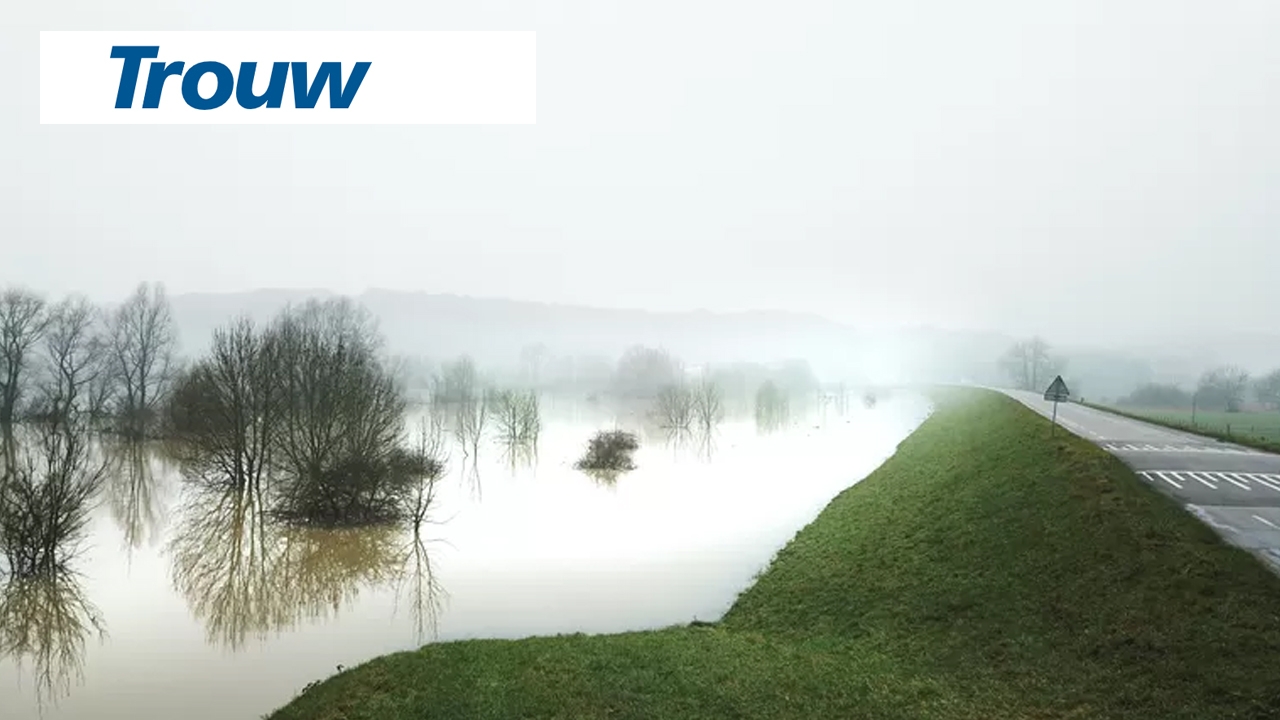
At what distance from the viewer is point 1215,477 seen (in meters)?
23.5

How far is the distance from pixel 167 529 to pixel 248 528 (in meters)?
4.18

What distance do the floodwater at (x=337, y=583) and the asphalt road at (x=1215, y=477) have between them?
14.5m

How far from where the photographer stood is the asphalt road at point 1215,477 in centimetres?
1775

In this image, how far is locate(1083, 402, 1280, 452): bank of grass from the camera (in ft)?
106

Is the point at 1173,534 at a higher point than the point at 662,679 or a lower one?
higher

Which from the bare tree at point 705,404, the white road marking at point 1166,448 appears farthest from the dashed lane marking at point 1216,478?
the bare tree at point 705,404

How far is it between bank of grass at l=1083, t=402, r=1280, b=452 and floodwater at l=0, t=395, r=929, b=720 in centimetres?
1955

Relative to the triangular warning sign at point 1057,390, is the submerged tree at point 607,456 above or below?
below

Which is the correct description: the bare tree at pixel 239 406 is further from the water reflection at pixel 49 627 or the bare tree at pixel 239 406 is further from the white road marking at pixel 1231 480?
the white road marking at pixel 1231 480

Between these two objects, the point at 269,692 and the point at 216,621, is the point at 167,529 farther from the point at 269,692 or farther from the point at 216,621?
the point at 269,692

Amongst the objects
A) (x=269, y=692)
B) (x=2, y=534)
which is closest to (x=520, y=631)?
(x=269, y=692)

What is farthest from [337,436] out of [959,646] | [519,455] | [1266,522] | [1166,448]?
[1166,448]

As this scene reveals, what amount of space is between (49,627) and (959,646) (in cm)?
2819

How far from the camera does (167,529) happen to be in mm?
35281
